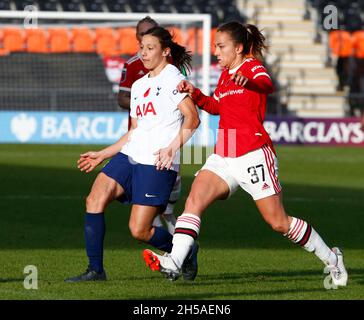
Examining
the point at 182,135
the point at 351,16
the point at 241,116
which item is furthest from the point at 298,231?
the point at 351,16

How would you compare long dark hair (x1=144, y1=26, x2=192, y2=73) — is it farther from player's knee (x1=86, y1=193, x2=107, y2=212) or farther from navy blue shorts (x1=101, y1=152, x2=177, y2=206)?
player's knee (x1=86, y1=193, x2=107, y2=212)

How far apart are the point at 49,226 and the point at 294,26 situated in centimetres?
2478

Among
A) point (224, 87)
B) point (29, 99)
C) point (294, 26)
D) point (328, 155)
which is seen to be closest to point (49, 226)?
point (224, 87)

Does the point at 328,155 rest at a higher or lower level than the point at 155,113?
lower

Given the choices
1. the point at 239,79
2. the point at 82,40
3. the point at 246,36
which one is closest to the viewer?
the point at 239,79

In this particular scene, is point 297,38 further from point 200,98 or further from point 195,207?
point 195,207

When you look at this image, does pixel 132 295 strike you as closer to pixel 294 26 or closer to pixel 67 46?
pixel 67 46

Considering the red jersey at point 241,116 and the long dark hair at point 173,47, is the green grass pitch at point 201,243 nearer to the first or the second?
the red jersey at point 241,116

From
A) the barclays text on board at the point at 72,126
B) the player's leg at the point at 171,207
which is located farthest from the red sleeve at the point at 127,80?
the barclays text on board at the point at 72,126

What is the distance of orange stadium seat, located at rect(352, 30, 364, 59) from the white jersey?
2809 cm

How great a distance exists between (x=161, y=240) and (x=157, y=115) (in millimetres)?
1093

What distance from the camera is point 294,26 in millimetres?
37375

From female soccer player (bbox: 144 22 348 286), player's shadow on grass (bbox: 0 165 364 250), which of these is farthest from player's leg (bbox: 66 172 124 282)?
player's shadow on grass (bbox: 0 165 364 250)

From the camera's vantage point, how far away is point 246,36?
888 centimetres
